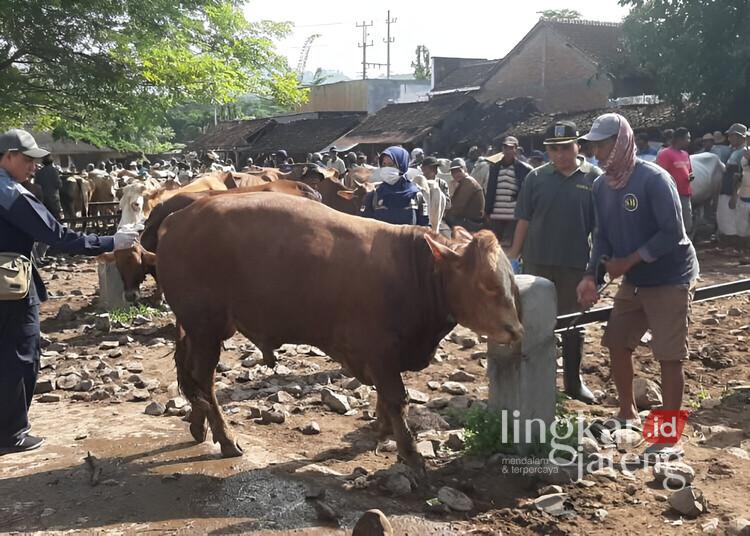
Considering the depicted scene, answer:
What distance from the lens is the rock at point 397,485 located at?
4297 mm

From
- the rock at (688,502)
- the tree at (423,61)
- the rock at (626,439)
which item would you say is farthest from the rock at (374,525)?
the tree at (423,61)

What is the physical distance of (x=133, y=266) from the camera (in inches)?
357

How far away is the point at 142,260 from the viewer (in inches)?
356

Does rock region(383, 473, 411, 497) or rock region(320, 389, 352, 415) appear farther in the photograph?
rock region(320, 389, 352, 415)

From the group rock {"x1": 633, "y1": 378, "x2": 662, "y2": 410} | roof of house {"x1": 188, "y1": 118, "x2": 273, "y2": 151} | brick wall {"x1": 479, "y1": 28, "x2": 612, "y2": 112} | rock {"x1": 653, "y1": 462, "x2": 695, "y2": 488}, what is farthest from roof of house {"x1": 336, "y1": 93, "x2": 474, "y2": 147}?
rock {"x1": 653, "y1": 462, "x2": 695, "y2": 488}

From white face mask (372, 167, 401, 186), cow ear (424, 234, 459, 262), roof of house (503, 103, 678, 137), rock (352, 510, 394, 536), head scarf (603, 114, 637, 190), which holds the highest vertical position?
roof of house (503, 103, 678, 137)

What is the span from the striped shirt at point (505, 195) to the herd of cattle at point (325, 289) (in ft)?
13.7

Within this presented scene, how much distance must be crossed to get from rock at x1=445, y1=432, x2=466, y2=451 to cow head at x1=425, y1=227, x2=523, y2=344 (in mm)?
984

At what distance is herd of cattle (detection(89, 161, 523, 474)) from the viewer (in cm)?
435

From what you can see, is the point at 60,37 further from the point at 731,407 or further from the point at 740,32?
the point at 740,32

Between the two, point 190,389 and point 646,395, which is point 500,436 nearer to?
point 646,395

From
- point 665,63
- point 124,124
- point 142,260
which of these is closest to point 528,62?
point 665,63

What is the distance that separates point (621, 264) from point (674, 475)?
126cm

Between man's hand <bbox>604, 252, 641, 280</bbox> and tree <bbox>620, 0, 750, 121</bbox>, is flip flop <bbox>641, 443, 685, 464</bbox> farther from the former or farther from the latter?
tree <bbox>620, 0, 750, 121</bbox>
